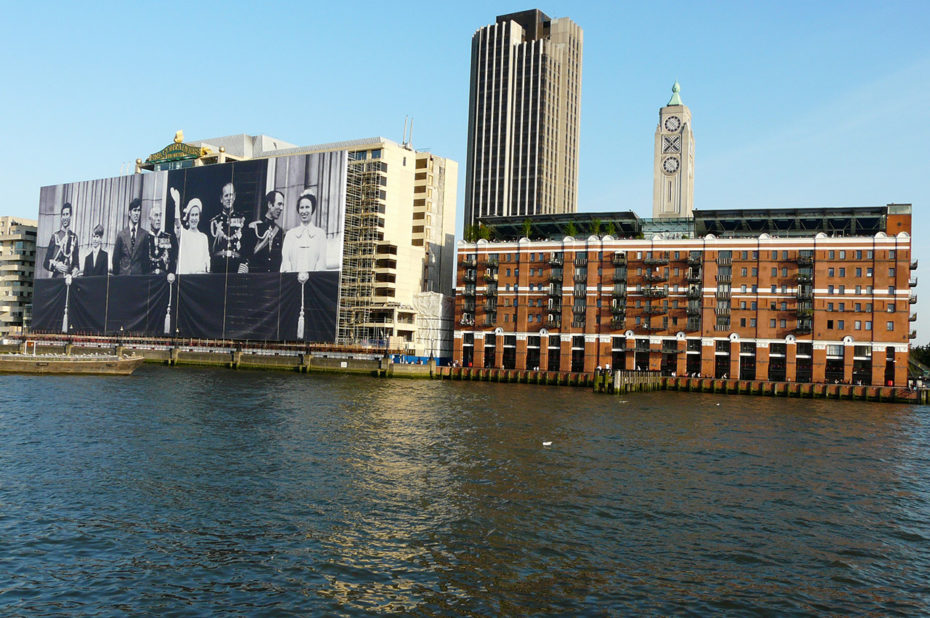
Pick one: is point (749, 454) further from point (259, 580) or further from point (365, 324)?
point (365, 324)

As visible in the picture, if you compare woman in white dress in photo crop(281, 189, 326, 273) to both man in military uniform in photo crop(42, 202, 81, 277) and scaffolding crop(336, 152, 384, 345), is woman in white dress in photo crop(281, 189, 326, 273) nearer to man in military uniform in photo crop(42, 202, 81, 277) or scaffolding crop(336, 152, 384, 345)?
scaffolding crop(336, 152, 384, 345)

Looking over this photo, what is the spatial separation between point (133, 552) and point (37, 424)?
3475cm

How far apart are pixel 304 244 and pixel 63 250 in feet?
254

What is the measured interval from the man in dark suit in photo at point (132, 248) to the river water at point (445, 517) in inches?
4647

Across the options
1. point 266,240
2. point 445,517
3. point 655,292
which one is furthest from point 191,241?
point 445,517

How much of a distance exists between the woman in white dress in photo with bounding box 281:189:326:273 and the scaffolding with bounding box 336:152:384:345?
254 inches

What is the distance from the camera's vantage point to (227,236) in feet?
533

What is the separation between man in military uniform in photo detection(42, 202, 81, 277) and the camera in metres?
188

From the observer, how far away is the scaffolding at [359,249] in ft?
509

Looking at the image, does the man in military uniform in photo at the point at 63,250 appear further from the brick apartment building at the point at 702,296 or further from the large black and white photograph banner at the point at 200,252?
the brick apartment building at the point at 702,296

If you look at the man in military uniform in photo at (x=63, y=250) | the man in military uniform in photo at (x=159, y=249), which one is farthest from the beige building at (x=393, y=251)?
the man in military uniform in photo at (x=63, y=250)

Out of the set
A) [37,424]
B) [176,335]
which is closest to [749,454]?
[37,424]

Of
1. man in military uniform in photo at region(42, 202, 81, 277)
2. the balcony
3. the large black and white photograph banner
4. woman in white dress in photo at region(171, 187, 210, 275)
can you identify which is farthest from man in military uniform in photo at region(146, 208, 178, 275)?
the balcony

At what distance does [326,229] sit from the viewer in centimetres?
14975
